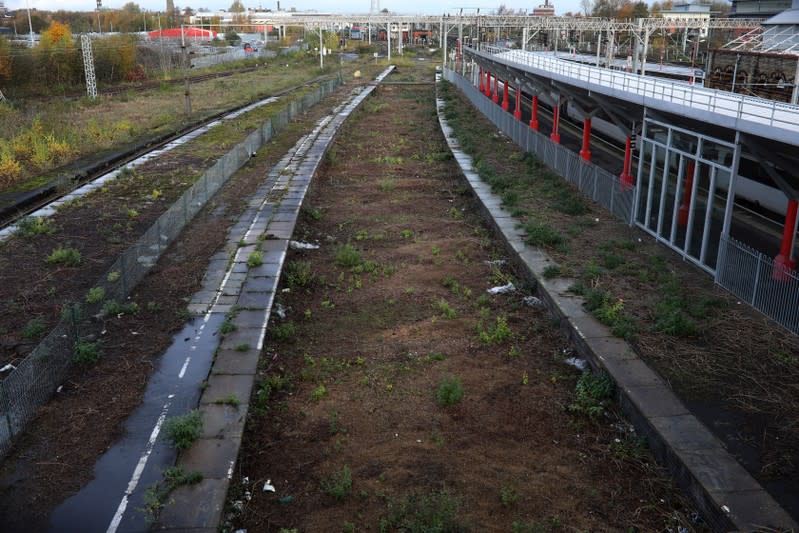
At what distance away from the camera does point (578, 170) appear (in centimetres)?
2091

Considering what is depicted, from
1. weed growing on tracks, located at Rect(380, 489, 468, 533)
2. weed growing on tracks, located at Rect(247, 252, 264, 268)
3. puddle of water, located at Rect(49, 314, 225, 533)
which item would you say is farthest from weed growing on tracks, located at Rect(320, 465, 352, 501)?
weed growing on tracks, located at Rect(247, 252, 264, 268)

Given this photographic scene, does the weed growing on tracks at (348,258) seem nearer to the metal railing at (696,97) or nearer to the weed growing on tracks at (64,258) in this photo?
the weed growing on tracks at (64,258)

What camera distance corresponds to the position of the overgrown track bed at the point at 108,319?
7.85 m

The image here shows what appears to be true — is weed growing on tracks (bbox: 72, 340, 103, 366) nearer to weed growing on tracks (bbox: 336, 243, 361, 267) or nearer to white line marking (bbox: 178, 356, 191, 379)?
white line marking (bbox: 178, 356, 191, 379)

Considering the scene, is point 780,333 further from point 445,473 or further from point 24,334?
point 24,334

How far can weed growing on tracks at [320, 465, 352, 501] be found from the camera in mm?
7668

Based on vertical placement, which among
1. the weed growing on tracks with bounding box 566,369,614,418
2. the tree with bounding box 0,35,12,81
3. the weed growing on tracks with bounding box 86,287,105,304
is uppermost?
the tree with bounding box 0,35,12,81

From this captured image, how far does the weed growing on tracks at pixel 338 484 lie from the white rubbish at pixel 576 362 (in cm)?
411

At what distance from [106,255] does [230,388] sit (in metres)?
7.01

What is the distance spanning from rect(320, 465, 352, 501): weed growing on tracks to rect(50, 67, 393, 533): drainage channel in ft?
3.37

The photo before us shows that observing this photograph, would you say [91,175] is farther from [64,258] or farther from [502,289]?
[502,289]

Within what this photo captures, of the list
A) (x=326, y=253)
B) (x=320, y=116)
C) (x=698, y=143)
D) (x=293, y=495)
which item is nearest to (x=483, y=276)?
(x=326, y=253)

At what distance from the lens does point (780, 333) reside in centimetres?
1089

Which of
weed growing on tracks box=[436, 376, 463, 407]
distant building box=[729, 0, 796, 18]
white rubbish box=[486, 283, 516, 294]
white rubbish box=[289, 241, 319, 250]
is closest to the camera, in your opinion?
weed growing on tracks box=[436, 376, 463, 407]
